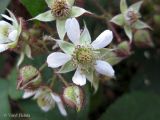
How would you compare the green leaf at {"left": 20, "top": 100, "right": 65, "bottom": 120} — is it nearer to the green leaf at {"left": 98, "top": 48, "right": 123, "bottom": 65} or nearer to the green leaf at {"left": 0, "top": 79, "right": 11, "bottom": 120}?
the green leaf at {"left": 0, "top": 79, "right": 11, "bottom": 120}

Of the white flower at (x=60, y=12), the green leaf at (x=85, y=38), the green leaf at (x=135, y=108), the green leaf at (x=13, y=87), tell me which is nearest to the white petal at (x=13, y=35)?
the white flower at (x=60, y=12)

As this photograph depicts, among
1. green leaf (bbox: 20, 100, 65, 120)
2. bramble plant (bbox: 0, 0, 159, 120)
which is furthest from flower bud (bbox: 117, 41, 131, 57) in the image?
green leaf (bbox: 20, 100, 65, 120)

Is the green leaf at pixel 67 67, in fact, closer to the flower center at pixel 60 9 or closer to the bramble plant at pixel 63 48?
the bramble plant at pixel 63 48

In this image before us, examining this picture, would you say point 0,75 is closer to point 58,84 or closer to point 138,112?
point 58,84

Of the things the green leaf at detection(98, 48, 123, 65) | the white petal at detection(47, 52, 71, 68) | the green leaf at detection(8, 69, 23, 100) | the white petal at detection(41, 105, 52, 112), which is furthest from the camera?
the green leaf at detection(8, 69, 23, 100)

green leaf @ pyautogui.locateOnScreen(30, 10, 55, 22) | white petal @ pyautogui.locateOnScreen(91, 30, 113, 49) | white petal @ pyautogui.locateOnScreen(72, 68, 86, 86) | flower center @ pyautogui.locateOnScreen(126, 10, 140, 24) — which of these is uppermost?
green leaf @ pyautogui.locateOnScreen(30, 10, 55, 22)

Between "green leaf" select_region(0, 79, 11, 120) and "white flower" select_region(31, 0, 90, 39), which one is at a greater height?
"white flower" select_region(31, 0, 90, 39)
